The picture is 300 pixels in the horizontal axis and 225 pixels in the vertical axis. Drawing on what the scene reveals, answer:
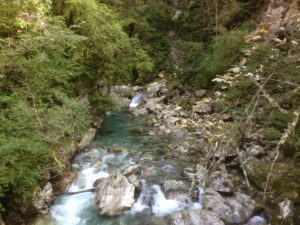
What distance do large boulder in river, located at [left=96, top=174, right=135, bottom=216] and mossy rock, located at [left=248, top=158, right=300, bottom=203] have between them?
2324 millimetres

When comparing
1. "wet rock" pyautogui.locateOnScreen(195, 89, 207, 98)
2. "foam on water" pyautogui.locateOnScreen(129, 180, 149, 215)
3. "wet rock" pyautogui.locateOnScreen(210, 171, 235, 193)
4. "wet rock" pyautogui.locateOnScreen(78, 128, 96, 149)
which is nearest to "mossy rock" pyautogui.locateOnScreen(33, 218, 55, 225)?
"foam on water" pyautogui.locateOnScreen(129, 180, 149, 215)

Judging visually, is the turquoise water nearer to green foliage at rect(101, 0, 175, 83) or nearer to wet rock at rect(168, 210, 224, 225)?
wet rock at rect(168, 210, 224, 225)

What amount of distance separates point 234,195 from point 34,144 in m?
3.67

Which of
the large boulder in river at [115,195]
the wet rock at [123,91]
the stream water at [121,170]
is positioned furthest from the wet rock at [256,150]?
the wet rock at [123,91]

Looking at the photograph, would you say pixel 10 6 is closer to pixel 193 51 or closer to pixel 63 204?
pixel 63 204

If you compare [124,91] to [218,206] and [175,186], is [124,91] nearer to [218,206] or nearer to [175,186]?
[175,186]

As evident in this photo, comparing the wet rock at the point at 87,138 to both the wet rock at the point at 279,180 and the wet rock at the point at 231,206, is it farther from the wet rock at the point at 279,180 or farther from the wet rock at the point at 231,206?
the wet rock at the point at 279,180

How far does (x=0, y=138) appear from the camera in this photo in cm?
493

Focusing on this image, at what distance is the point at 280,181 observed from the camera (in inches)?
226

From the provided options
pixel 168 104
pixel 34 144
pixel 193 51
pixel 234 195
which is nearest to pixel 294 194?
pixel 234 195

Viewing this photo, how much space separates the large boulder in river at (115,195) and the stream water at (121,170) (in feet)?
0.38

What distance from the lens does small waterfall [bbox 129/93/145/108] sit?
12.8 m

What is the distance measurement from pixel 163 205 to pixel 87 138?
123 inches

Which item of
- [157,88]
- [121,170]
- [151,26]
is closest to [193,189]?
[121,170]
